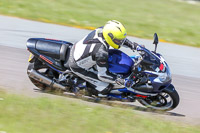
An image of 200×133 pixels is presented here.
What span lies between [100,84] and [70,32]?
4.82 meters

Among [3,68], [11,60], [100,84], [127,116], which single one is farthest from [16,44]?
[127,116]

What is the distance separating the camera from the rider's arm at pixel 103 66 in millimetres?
6184

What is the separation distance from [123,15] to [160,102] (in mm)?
8869

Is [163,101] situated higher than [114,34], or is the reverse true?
[114,34]

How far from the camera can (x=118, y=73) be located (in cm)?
650

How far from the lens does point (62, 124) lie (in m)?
5.01

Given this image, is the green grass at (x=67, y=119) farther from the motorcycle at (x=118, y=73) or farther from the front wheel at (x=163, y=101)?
the front wheel at (x=163, y=101)

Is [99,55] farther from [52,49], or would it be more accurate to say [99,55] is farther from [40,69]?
[40,69]

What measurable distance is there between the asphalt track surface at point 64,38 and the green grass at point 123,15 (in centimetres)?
114

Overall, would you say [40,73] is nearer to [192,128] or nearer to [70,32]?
[192,128]

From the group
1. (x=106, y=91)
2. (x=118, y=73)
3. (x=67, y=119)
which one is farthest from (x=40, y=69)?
(x=67, y=119)

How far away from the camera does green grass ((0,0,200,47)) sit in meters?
12.6

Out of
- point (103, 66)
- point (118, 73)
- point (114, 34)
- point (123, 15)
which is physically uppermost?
point (123, 15)

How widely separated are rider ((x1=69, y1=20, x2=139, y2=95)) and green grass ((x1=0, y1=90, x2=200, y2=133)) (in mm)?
543
